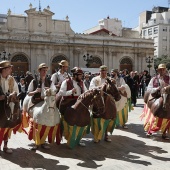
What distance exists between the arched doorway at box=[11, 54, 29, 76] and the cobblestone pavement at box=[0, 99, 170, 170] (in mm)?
23669

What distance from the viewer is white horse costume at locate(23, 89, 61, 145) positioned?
5.48 metres

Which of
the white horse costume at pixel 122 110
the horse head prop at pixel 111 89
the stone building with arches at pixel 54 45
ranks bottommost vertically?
the white horse costume at pixel 122 110

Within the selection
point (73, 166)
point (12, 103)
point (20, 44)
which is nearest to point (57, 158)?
point (73, 166)

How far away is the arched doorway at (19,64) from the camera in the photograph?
2975cm

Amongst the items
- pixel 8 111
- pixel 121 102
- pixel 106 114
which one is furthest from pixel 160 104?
pixel 8 111

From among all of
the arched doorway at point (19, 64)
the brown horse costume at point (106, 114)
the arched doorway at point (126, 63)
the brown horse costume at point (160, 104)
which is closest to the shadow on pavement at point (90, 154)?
the brown horse costume at point (106, 114)

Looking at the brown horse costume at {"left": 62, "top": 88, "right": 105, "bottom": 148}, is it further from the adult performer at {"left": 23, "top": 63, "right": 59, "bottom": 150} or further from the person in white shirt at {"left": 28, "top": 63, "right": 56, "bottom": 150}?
the person in white shirt at {"left": 28, "top": 63, "right": 56, "bottom": 150}

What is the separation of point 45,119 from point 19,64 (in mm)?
25663

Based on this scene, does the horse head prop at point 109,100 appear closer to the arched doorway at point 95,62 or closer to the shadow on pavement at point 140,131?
the shadow on pavement at point 140,131

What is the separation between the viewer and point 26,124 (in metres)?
6.79

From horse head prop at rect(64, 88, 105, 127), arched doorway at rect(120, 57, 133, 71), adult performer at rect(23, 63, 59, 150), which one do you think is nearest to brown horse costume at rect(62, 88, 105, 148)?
horse head prop at rect(64, 88, 105, 127)

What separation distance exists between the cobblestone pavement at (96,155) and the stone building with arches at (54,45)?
22360 mm

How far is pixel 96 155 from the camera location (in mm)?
5527

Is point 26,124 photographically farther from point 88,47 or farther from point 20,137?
point 88,47
